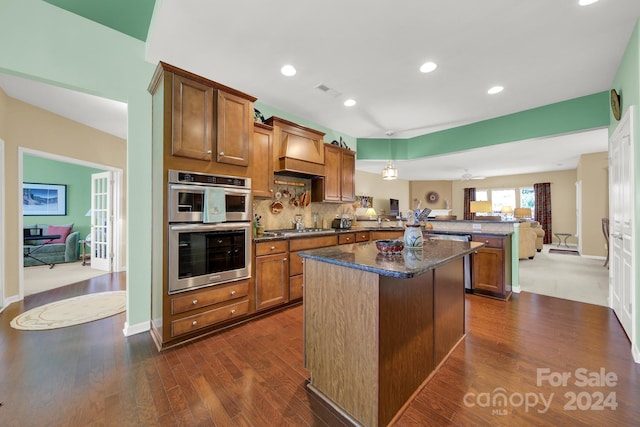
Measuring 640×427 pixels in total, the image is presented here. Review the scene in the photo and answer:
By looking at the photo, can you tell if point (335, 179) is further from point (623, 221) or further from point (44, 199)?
point (44, 199)

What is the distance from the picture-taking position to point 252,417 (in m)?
1.50

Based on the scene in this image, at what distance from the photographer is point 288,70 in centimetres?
287

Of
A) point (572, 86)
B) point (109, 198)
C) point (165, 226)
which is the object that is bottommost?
point (165, 226)

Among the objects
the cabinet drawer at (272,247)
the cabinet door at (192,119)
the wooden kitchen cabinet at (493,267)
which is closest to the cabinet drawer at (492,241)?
the wooden kitchen cabinet at (493,267)

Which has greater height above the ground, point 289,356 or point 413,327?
point 413,327

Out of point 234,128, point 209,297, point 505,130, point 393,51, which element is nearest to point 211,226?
point 209,297

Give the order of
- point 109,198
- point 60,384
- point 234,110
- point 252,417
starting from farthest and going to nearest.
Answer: point 109,198, point 234,110, point 60,384, point 252,417

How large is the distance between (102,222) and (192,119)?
465 cm

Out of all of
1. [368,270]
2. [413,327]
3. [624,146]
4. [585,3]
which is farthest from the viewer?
[624,146]

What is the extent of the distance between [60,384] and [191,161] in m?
1.88

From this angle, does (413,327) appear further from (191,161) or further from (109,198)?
(109,198)

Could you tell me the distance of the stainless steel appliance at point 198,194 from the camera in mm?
2275

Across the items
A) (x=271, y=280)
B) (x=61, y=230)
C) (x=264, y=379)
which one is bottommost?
(x=264, y=379)

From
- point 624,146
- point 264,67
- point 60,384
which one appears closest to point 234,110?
point 264,67
